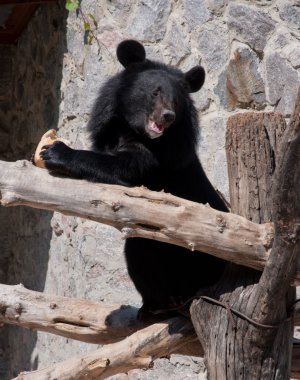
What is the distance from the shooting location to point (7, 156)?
346 inches

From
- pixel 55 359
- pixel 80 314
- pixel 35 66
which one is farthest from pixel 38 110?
pixel 80 314

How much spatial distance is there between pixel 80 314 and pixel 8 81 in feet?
17.0

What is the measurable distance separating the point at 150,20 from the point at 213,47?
47 cm

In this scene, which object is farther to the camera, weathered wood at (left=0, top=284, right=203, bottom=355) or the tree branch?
weathered wood at (left=0, top=284, right=203, bottom=355)

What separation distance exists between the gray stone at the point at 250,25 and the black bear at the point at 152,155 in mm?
1393

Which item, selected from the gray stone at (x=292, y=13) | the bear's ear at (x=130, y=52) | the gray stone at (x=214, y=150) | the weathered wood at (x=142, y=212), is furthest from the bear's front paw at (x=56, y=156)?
the gray stone at (x=292, y=13)

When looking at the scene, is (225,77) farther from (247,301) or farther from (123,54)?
(247,301)

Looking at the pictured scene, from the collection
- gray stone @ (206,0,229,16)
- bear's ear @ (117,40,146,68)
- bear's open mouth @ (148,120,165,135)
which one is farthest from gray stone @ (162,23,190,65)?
bear's open mouth @ (148,120,165,135)

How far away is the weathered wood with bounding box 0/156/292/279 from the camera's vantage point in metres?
3.21

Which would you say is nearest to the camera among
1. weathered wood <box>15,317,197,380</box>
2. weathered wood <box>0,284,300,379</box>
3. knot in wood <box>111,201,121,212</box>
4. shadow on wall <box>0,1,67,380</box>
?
knot in wood <box>111,201,121,212</box>

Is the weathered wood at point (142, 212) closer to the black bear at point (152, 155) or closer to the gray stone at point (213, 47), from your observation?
the black bear at point (152, 155)

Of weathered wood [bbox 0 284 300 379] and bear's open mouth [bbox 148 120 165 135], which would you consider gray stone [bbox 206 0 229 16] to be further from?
weathered wood [bbox 0 284 300 379]

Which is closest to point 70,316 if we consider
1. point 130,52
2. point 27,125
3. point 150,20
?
point 130,52

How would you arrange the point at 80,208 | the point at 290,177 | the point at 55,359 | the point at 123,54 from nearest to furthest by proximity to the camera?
the point at 290,177
the point at 80,208
the point at 123,54
the point at 55,359
